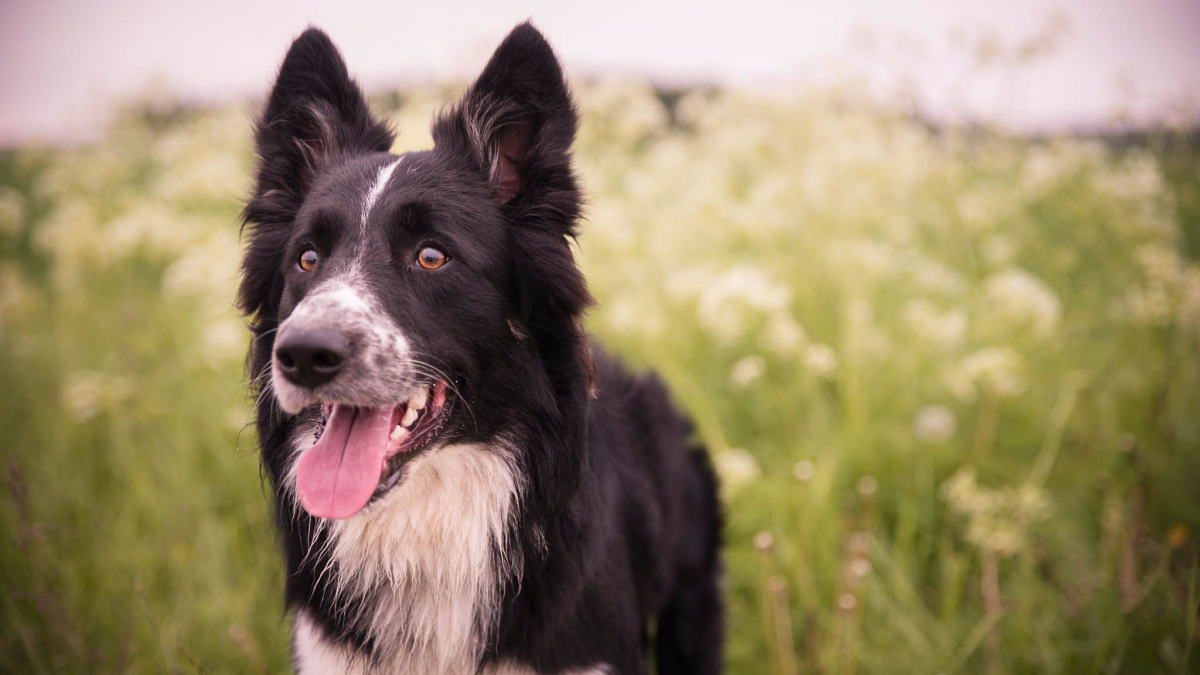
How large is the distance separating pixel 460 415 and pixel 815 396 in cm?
269

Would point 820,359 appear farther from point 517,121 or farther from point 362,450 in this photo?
point 362,450

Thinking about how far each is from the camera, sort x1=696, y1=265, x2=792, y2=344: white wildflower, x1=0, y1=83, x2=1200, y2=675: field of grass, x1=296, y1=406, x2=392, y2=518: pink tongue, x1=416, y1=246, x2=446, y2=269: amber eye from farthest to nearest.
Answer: x1=696, y1=265, x2=792, y2=344: white wildflower < x1=0, y1=83, x2=1200, y2=675: field of grass < x1=416, y1=246, x2=446, y2=269: amber eye < x1=296, y1=406, x2=392, y2=518: pink tongue

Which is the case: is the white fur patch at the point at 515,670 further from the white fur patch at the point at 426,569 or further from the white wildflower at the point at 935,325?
the white wildflower at the point at 935,325

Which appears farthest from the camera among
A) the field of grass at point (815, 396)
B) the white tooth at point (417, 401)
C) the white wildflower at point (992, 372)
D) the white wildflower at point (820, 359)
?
the white wildflower at point (820, 359)

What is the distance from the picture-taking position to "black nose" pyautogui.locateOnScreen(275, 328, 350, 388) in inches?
65.2

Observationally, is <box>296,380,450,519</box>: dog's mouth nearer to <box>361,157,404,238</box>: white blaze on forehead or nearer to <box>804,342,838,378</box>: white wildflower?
<box>361,157,404,238</box>: white blaze on forehead

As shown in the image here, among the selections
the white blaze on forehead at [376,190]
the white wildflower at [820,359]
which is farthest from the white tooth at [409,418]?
the white wildflower at [820,359]

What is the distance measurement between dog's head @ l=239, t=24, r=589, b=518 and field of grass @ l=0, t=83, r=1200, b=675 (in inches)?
13.7

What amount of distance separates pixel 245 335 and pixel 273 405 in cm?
263

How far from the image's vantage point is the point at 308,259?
2096 millimetres

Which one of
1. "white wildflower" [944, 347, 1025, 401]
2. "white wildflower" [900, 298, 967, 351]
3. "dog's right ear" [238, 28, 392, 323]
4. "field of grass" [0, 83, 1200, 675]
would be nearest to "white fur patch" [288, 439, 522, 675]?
"field of grass" [0, 83, 1200, 675]

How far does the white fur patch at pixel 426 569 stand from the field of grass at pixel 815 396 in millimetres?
519

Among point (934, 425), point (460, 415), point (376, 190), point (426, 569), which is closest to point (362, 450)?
point (460, 415)

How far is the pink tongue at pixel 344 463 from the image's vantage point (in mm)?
1791
